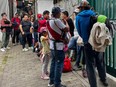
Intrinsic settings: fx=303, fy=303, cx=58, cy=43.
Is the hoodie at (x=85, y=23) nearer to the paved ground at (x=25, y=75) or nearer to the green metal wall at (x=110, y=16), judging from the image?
the green metal wall at (x=110, y=16)

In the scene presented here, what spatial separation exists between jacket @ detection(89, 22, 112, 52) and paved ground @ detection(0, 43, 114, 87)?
164cm

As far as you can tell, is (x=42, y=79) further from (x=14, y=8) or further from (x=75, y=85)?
(x=14, y=8)

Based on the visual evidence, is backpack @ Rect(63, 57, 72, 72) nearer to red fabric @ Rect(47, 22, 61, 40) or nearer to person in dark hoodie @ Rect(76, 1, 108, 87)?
red fabric @ Rect(47, 22, 61, 40)

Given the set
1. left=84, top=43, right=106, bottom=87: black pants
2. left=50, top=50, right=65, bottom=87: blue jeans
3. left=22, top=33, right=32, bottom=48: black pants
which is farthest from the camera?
left=22, top=33, right=32, bottom=48: black pants

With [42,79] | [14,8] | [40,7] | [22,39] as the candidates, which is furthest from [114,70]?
[14,8]

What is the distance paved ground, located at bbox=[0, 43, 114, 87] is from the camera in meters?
7.74

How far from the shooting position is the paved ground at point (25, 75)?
25.4 ft

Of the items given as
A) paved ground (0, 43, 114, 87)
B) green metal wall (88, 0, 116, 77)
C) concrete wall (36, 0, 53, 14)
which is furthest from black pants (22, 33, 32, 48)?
green metal wall (88, 0, 116, 77)

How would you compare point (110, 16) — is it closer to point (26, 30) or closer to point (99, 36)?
point (99, 36)

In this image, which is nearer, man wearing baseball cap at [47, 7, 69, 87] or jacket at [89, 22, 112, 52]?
jacket at [89, 22, 112, 52]

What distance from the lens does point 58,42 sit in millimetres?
6766

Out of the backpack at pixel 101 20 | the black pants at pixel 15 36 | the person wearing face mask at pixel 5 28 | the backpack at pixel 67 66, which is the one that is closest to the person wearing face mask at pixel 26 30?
the person wearing face mask at pixel 5 28

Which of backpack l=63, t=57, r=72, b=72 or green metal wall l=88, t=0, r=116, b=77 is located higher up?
green metal wall l=88, t=0, r=116, b=77

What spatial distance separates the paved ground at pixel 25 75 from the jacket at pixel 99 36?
1637mm
